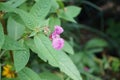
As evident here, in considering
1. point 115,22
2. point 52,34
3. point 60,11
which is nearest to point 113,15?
point 115,22

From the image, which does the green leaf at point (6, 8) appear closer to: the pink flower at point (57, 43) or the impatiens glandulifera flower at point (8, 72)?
the pink flower at point (57, 43)

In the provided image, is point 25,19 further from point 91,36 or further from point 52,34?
point 91,36

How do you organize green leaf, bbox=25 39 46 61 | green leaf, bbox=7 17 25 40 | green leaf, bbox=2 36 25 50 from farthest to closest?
green leaf, bbox=7 17 25 40 < green leaf, bbox=25 39 46 61 < green leaf, bbox=2 36 25 50

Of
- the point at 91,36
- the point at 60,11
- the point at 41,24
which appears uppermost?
the point at 41,24

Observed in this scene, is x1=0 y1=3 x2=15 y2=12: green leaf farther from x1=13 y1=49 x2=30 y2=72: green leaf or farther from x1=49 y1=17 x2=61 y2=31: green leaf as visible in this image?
x1=49 y1=17 x2=61 y2=31: green leaf

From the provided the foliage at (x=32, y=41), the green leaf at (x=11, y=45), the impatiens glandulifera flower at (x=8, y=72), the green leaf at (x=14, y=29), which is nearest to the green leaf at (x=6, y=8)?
the foliage at (x=32, y=41)

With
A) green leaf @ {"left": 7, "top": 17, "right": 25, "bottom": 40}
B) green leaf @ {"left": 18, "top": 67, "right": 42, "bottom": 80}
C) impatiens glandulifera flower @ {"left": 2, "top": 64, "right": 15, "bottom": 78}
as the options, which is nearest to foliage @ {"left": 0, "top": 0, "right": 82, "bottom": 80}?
green leaf @ {"left": 18, "top": 67, "right": 42, "bottom": 80}
